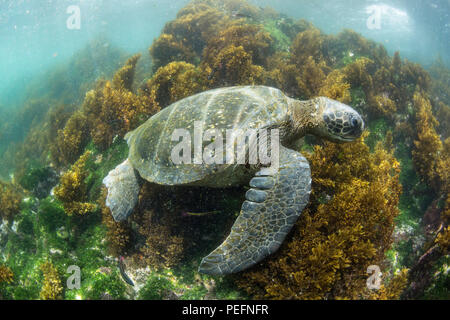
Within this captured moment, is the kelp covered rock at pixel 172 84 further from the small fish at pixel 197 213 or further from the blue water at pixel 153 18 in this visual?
the blue water at pixel 153 18

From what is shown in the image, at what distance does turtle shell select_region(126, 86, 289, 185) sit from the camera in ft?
8.62

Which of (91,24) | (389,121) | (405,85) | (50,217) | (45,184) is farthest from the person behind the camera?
(91,24)

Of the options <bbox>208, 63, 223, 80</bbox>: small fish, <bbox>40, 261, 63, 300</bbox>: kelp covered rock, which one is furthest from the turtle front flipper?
<bbox>208, 63, 223, 80</bbox>: small fish

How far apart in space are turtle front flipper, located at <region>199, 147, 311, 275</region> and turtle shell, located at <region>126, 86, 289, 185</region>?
0.54 metres

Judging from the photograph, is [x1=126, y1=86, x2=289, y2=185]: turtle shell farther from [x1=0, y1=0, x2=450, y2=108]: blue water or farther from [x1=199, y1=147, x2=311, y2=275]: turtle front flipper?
[x1=0, y1=0, x2=450, y2=108]: blue water

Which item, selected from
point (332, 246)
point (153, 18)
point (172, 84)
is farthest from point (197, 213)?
point (153, 18)

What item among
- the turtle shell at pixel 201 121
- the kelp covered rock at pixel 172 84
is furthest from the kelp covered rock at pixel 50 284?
the kelp covered rock at pixel 172 84

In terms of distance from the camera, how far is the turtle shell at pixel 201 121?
8.62 ft

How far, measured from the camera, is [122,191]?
312cm

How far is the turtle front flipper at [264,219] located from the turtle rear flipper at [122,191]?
4.84 ft
